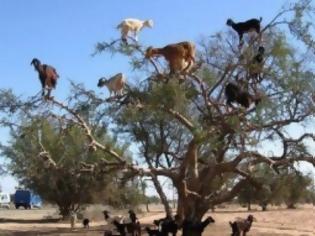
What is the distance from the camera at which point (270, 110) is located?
18.1m

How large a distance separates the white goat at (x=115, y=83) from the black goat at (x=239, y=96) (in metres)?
2.97

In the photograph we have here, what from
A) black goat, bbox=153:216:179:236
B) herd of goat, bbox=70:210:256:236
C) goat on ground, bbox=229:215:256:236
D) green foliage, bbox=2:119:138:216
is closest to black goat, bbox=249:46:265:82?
herd of goat, bbox=70:210:256:236

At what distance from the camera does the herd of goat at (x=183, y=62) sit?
58.7ft

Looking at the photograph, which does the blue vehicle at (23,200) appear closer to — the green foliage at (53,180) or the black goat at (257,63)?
the green foliage at (53,180)

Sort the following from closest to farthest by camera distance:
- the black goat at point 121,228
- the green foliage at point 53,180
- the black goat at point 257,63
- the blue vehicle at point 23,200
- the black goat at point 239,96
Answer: the black goat at point 257,63
the black goat at point 239,96
the black goat at point 121,228
the green foliage at point 53,180
the blue vehicle at point 23,200

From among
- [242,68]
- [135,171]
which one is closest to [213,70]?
[242,68]

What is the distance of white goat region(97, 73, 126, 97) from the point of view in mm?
18984

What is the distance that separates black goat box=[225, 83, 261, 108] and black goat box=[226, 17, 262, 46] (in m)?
1.51

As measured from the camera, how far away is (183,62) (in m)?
18.5

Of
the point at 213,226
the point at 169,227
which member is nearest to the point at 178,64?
the point at 169,227

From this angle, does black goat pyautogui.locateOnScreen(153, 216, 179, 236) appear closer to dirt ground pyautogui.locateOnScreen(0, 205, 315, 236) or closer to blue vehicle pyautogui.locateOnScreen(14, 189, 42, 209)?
dirt ground pyautogui.locateOnScreen(0, 205, 315, 236)

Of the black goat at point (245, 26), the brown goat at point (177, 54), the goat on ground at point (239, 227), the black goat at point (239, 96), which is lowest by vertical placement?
the goat on ground at point (239, 227)

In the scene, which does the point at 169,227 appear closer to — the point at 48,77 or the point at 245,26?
the point at 48,77

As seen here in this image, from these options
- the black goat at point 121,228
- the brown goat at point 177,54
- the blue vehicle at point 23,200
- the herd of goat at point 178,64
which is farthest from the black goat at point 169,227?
the blue vehicle at point 23,200
